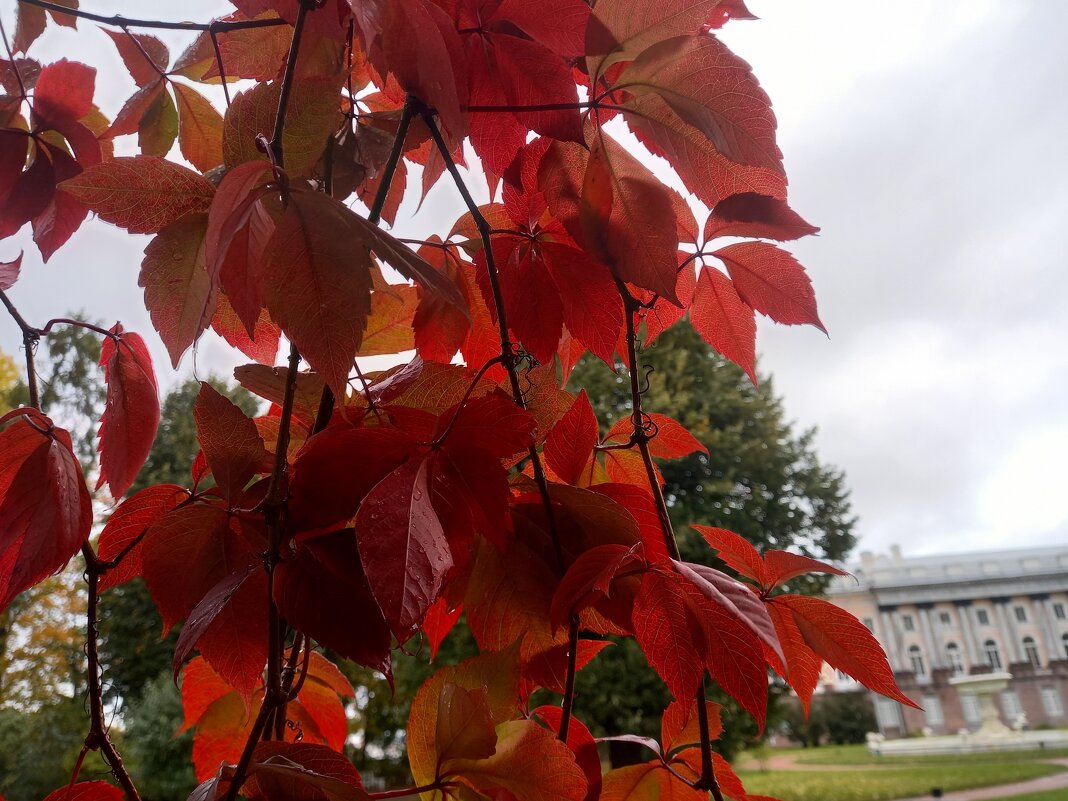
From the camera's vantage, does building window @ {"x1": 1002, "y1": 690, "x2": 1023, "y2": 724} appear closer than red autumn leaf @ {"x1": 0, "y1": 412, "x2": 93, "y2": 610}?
No

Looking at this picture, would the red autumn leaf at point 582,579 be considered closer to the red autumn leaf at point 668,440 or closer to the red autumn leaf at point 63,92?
the red autumn leaf at point 668,440

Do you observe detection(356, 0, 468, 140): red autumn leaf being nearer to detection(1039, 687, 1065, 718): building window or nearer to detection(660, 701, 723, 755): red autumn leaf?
detection(660, 701, 723, 755): red autumn leaf

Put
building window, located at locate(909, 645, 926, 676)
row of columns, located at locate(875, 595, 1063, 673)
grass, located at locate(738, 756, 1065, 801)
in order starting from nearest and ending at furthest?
grass, located at locate(738, 756, 1065, 801), row of columns, located at locate(875, 595, 1063, 673), building window, located at locate(909, 645, 926, 676)

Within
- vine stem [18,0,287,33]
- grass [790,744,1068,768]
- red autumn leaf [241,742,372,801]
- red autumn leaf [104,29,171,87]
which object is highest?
red autumn leaf [104,29,171,87]

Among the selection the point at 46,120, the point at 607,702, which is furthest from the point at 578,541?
the point at 607,702

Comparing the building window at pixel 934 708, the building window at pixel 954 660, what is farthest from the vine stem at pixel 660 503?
the building window at pixel 954 660

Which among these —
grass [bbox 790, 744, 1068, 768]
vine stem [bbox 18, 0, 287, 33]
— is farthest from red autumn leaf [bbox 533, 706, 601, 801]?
grass [bbox 790, 744, 1068, 768]

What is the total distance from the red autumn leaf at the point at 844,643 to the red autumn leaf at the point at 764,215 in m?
0.12

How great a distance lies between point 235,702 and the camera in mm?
326

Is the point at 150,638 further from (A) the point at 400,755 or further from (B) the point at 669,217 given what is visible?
(B) the point at 669,217

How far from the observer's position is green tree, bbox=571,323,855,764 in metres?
4.69

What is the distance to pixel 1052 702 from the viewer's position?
1576 cm

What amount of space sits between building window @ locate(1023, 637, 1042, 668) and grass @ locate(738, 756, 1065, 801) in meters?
9.29

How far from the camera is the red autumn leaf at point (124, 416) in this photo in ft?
0.89
